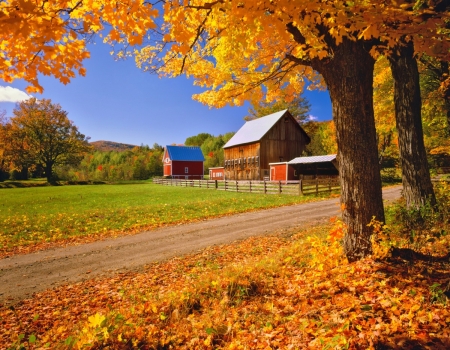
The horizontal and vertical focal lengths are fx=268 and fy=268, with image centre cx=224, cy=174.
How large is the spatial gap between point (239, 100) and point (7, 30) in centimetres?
581

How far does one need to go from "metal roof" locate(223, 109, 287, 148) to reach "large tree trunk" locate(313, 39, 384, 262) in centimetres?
3256

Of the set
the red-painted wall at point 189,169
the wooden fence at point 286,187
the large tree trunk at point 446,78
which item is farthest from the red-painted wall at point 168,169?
the large tree trunk at point 446,78

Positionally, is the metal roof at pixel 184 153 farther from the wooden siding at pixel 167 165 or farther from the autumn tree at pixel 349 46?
the autumn tree at pixel 349 46

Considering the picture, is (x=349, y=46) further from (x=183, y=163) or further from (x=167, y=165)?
(x=167, y=165)

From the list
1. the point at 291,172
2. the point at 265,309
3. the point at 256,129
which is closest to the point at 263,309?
the point at 265,309

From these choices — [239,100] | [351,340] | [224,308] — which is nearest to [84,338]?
[224,308]

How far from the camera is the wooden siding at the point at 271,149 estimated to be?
123 feet

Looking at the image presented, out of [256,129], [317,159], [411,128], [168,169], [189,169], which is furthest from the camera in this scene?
[189,169]

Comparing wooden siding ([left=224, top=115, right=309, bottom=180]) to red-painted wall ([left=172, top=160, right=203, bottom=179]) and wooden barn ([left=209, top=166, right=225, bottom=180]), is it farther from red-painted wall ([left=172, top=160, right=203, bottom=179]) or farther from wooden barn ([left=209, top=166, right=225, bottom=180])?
red-painted wall ([left=172, top=160, right=203, bottom=179])

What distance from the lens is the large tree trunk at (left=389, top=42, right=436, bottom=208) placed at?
24.1ft

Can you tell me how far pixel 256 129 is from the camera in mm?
40438

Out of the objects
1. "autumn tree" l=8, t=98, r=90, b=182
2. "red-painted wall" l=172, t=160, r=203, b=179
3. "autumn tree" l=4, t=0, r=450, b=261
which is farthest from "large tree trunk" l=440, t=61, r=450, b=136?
"autumn tree" l=8, t=98, r=90, b=182

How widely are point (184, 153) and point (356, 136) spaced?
180ft

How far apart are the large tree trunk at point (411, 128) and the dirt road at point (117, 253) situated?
428 cm
